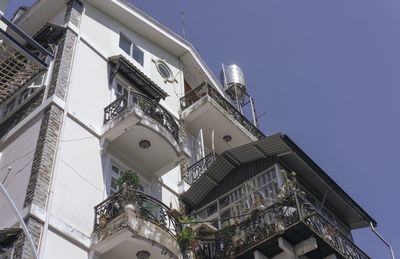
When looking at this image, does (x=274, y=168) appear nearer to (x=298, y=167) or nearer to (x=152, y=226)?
(x=298, y=167)

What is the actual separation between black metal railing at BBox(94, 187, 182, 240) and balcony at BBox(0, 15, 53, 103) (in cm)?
421

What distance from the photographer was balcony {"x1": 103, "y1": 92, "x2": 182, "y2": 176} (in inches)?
739

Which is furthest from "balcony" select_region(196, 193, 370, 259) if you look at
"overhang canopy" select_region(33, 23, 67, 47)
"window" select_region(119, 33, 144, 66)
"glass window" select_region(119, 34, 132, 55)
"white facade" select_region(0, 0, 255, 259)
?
"glass window" select_region(119, 34, 132, 55)

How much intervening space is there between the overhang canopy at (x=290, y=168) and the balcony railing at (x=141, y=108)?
184cm

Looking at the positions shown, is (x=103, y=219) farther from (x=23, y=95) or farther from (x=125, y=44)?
(x=125, y=44)

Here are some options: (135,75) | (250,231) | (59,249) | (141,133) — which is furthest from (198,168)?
(59,249)

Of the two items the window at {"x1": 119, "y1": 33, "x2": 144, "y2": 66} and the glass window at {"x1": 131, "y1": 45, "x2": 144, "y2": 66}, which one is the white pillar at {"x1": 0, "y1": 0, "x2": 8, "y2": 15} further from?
the glass window at {"x1": 131, "y1": 45, "x2": 144, "y2": 66}

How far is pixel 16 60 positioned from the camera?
54.2 feet

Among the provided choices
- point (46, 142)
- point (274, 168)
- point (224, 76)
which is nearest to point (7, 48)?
point (46, 142)

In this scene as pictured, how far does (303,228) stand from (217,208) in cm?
456

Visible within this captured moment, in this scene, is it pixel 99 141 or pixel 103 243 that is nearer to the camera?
pixel 103 243

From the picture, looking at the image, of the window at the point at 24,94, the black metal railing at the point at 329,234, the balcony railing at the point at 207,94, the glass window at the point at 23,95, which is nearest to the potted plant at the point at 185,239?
the black metal railing at the point at 329,234

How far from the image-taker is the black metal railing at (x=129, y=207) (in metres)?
16.2

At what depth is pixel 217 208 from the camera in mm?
19906
